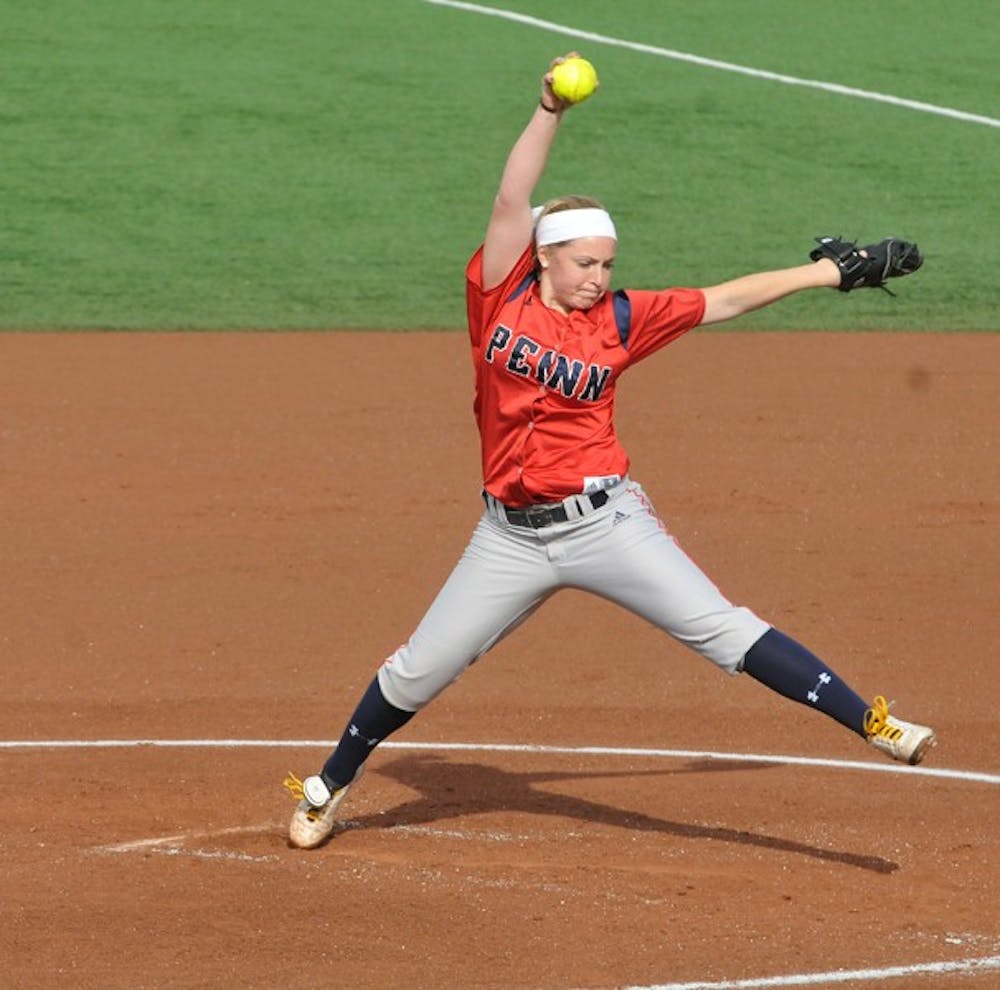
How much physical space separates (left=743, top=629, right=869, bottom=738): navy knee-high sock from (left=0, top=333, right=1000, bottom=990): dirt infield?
0.55m

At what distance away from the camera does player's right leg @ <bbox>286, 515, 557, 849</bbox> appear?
6.73 m

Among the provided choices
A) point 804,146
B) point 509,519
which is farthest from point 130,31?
point 509,519

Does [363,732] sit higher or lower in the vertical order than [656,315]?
lower

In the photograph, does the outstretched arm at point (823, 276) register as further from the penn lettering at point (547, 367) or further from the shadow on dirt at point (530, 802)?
the shadow on dirt at point (530, 802)

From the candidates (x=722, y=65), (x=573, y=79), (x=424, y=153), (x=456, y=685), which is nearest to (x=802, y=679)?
(x=573, y=79)

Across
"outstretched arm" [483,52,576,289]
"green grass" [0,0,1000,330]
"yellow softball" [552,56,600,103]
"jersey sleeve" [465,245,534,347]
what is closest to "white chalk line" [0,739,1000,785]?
"jersey sleeve" [465,245,534,347]

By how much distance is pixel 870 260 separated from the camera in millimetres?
6770

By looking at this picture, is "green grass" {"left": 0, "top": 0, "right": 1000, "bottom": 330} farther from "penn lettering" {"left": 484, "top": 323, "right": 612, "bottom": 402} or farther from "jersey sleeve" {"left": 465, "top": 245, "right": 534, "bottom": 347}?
"penn lettering" {"left": 484, "top": 323, "right": 612, "bottom": 402}

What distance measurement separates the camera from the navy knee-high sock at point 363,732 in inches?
273

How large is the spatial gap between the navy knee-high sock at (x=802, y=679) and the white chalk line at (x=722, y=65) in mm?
14455

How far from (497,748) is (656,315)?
2.29 m

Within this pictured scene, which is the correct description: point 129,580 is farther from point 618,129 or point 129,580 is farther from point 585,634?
point 618,129

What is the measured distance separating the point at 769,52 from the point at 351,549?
481 inches

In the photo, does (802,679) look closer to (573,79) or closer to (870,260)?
(870,260)
